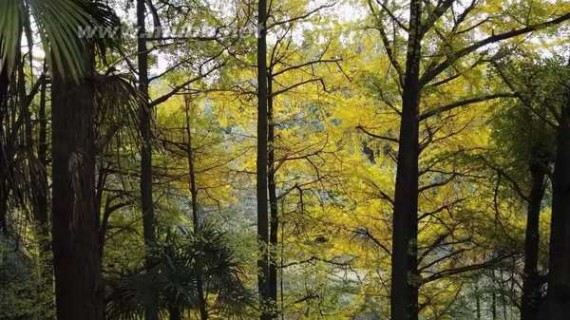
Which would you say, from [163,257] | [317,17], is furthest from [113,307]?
[317,17]

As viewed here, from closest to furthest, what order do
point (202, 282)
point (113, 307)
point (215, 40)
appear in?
point (202, 282) → point (113, 307) → point (215, 40)

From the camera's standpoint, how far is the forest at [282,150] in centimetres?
369

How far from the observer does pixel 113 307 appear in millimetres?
5914

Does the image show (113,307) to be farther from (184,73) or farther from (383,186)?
(383,186)

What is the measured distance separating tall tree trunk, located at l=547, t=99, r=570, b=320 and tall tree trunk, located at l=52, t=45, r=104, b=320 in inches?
209

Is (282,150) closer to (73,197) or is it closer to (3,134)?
(73,197)

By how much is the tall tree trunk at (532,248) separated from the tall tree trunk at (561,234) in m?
0.78

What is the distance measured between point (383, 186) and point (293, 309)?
334 cm

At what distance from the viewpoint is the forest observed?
3.69 meters

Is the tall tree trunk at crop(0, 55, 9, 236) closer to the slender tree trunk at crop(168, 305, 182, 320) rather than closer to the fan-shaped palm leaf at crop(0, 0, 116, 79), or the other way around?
the fan-shaped palm leaf at crop(0, 0, 116, 79)

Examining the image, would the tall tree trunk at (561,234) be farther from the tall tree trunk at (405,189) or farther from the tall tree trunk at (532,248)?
the tall tree trunk at (405,189)

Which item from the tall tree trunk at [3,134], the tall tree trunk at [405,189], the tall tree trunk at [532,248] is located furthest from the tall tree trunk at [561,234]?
the tall tree trunk at [3,134]

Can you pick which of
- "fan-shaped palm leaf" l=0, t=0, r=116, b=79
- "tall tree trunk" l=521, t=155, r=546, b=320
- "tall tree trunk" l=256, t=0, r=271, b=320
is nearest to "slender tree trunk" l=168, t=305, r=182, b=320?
"tall tree trunk" l=256, t=0, r=271, b=320

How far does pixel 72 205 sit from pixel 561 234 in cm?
564
